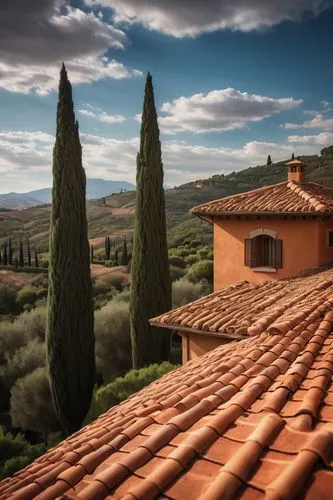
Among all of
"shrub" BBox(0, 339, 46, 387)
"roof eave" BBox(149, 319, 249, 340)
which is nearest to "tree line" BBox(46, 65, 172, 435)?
"shrub" BBox(0, 339, 46, 387)

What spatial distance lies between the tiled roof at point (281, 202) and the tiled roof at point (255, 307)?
2041mm

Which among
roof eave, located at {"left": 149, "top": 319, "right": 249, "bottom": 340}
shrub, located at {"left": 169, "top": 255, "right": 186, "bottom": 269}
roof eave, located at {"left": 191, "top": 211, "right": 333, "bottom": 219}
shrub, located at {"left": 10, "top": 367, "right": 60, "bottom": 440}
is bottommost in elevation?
shrub, located at {"left": 10, "top": 367, "right": 60, "bottom": 440}

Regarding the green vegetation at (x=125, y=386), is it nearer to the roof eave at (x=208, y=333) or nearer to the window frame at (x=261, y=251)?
the window frame at (x=261, y=251)

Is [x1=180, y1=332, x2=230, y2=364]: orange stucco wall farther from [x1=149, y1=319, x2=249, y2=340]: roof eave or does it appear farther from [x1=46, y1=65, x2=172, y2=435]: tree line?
[x1=46, y1=65, x2=172, y2=435]: tree line

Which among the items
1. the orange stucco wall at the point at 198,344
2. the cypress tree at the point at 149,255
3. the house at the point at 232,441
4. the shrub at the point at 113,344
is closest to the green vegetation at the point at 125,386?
the cypress tree at the point at 149,255

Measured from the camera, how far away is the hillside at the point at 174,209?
2936 inches

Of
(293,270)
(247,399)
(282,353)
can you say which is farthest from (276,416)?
(293,270)

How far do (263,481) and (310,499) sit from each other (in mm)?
328

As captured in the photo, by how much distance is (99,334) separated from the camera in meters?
24.9

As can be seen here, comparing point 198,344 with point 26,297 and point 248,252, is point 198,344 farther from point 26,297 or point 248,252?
point 26,297

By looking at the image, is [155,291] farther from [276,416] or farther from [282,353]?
[276,416]

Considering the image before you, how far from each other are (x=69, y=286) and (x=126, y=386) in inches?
227

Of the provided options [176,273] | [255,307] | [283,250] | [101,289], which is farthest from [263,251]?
[101,289]

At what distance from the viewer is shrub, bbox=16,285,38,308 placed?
116 feet
